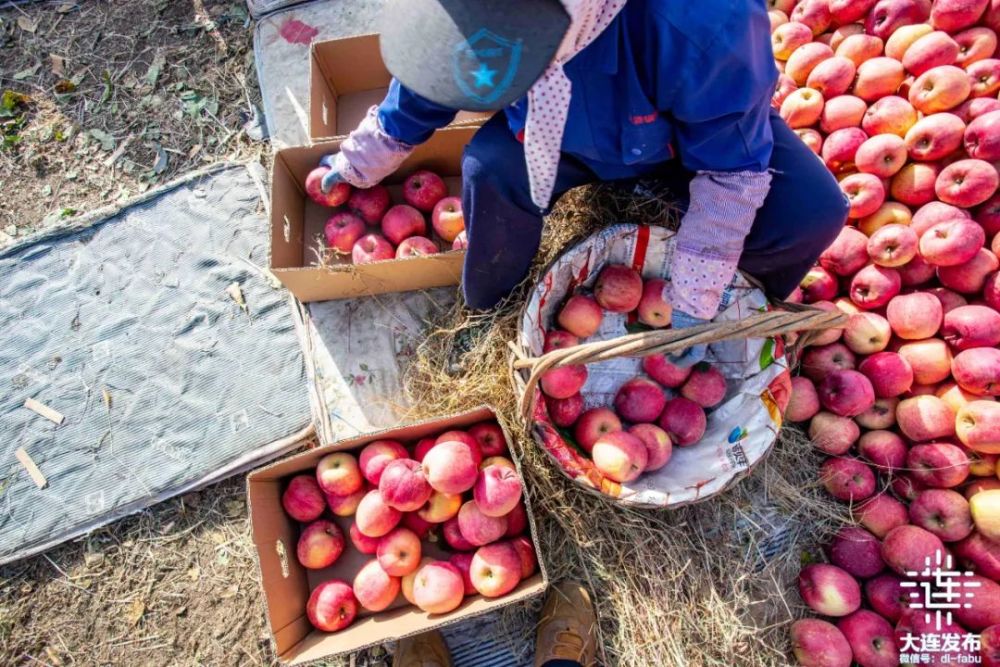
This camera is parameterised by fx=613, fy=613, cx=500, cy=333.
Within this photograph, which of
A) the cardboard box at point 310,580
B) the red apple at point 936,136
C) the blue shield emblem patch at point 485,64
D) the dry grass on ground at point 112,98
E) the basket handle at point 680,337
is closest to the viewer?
the blue shield emblem patch at point 485,64

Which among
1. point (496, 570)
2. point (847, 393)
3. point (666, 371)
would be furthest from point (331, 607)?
point (847, 393)

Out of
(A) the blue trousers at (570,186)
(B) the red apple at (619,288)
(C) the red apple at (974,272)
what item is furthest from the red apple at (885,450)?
(B) the red apple at (619,288)

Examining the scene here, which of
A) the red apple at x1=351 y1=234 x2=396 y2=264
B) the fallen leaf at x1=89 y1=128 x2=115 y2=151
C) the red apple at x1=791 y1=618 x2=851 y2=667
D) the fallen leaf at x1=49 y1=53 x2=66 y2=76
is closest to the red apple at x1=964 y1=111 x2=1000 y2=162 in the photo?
the red apple at x1=791 y1=618 x2=851 y2=667

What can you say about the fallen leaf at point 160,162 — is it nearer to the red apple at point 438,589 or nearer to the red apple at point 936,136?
the red apple at point 438,589

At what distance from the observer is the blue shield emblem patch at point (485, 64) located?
1.30 m

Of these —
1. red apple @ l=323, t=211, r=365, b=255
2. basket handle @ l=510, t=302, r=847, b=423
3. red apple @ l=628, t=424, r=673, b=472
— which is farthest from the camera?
red apple @ l=323, t=211, r=365, b=255

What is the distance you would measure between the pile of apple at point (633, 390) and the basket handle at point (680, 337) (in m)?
0.41

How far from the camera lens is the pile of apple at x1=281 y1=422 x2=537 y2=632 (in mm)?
2229

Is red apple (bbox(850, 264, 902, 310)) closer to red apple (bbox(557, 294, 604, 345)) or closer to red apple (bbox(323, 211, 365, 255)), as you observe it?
red apple (bbox(557, 294, 604, 345))

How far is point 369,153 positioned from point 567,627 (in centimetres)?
201

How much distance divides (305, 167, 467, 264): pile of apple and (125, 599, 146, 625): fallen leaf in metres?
1.81

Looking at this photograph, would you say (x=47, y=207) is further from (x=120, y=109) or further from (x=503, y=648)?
(x=503, y=648)

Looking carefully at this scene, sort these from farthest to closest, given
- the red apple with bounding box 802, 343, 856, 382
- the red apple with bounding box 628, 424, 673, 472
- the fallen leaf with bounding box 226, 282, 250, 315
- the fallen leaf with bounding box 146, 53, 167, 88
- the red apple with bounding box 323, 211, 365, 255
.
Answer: the fallen leaf with bounding box 146, 53, 167, 88 < the fallen leaf with bounding box 226, 282, 250, 315 < the red apple with bounding box 323, 211, 365, 255 < the red apple with bounding box 802, 343, 856, 382 < the red apple with bounding box 628, 424, 673, 472

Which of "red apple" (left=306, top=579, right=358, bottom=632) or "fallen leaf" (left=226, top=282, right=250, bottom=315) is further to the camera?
"fallen leaf" (left=226, top=282, right=250, bottom=315)
